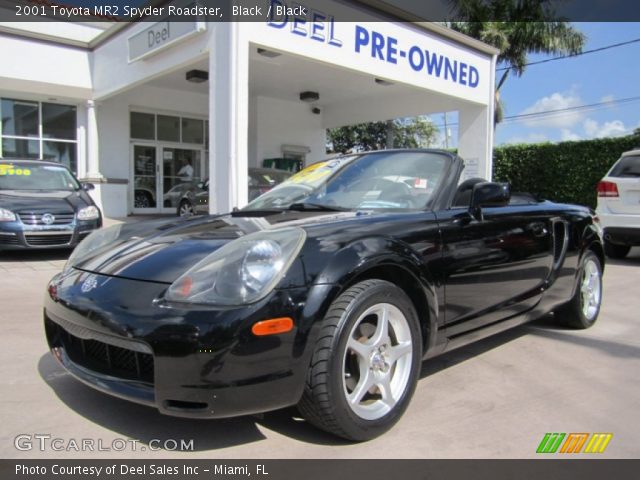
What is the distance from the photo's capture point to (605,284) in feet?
22.1

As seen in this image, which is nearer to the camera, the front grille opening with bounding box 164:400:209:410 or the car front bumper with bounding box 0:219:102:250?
the front grille opening with bounding box 164:400:209:410

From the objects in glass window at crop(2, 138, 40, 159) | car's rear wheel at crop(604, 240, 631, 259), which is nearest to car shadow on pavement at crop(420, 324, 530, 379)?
car's rear wheel at crop(604, 240, 631, 259)

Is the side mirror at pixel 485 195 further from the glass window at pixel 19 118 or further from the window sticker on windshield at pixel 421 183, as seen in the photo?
the glass window at pixel 19 118

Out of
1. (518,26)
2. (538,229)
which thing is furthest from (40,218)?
(518,26)

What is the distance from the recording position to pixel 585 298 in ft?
14.6

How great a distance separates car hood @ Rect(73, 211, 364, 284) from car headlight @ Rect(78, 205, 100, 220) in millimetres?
5208

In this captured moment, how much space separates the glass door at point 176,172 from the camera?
15645mm

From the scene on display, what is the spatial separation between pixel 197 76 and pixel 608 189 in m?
9.71

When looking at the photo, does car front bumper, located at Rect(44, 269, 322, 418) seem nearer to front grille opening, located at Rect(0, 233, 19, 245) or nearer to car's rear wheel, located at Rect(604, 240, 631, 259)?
front grille opening, located at Rect(0, 233, 19, 245)

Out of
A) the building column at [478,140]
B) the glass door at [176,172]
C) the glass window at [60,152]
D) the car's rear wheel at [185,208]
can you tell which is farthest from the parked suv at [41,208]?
the building column at [478,140]

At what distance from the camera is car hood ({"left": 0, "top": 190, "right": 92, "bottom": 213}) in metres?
7.55

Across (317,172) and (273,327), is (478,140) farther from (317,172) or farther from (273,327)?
(273,327)
